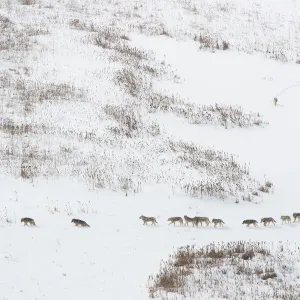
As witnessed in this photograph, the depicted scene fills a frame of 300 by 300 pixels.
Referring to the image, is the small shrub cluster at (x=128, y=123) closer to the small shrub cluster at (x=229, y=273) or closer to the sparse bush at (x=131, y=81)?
the sparse bush at (x=131, y=81)

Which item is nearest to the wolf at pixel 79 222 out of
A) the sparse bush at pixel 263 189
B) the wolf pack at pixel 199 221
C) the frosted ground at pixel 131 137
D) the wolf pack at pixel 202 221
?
the wolf pack at pixel 199 221

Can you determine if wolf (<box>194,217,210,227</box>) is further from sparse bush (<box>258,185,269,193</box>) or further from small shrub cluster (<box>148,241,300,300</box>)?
sparse bush (<box>258,185,269,193</box>)

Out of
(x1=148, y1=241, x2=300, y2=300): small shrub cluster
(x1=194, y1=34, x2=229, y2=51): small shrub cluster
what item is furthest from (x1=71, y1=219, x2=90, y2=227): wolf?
(x1=194, y1=34, x2=229, y2=51): small shrub cluster

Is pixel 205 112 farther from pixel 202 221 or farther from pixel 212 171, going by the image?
pixel 202 221

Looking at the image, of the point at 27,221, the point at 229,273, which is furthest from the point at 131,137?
the point at 229,273

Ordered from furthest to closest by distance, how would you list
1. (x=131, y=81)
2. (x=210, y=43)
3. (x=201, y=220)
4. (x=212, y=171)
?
(x=210, y=43) < (x=131, y=81) < (x=212, y=171) < (x=201, y=220)
